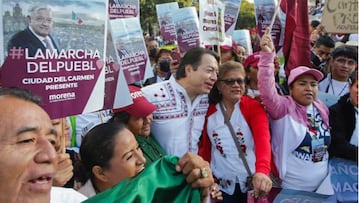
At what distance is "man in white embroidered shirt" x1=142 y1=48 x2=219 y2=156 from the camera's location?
371 cm

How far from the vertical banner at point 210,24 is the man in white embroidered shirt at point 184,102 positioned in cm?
168

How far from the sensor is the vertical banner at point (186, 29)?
20.1 ft

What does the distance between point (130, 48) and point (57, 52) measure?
1.75 meters

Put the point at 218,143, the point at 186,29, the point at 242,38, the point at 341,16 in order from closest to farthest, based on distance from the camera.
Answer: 1. the point at 218,143
2. the point at 341,16
3. the point at 186,29
4. the point at 242,38

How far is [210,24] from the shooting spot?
571cm

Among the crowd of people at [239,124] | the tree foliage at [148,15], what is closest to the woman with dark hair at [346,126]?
the crowd of people at [239,124]

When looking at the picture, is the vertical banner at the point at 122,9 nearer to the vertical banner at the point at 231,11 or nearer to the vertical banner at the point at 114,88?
the vertical banner at the point at 114,88

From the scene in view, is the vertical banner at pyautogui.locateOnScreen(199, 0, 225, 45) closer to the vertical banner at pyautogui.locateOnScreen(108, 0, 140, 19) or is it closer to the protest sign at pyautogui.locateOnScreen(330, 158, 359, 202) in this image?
the vertical banner at pyautogui.locateOnScreen(108, 0, 140, 19)

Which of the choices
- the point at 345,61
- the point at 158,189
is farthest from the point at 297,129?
the point at 158,189

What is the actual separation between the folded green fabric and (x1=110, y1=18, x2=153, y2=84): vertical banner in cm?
227

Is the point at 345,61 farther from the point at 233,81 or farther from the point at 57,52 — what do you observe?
the point at 57,52

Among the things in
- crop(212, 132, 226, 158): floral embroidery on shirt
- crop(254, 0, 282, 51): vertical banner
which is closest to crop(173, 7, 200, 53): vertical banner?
crop(254, 0, 282, 51): vertical banner

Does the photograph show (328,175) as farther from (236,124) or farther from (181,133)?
(181,133)

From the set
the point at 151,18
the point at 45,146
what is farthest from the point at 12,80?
the point at 151,18
